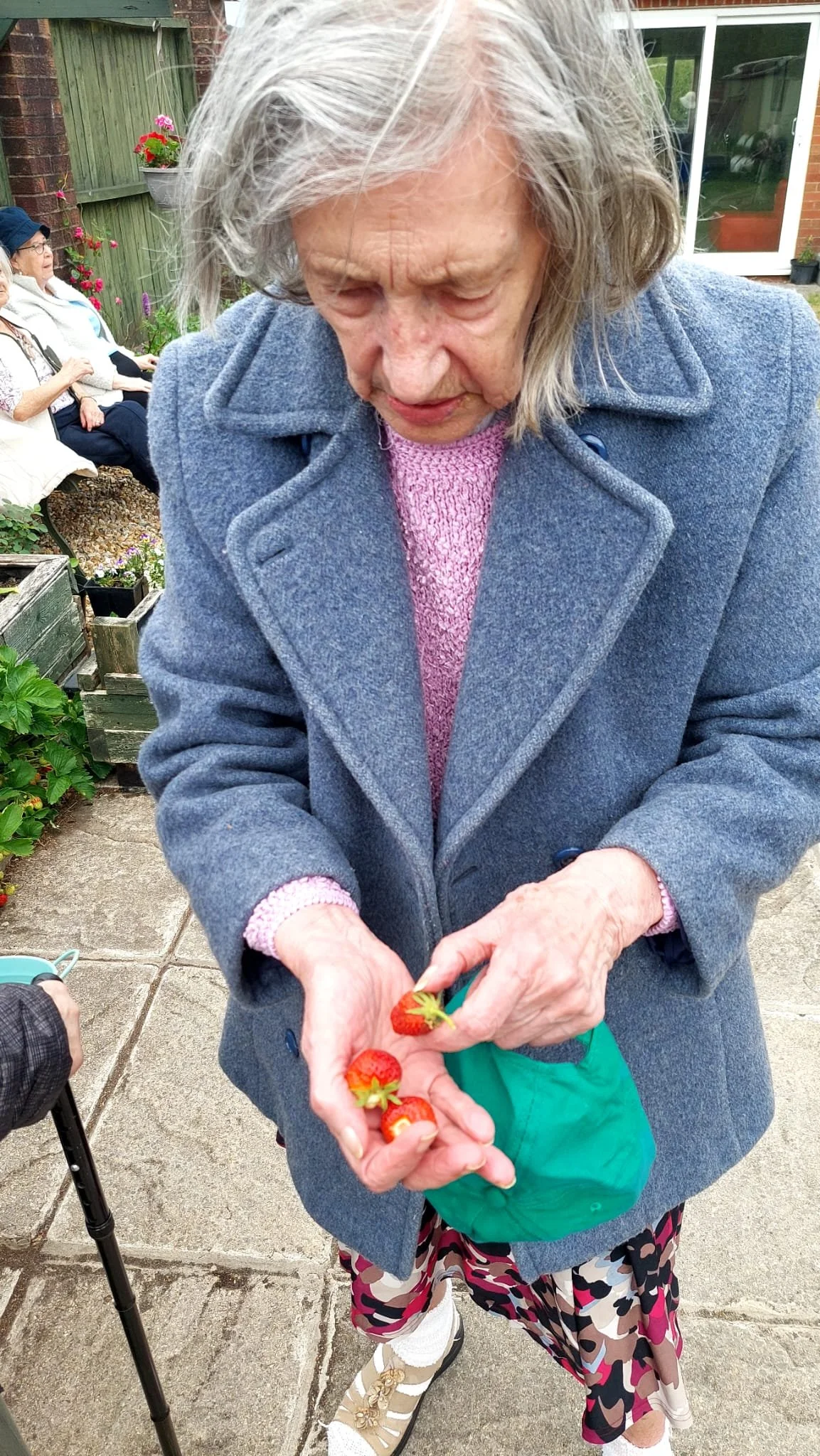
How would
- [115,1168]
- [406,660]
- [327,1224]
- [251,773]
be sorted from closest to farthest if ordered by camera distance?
[406,660] → [251,773] → [327,1224] → [115,1168]

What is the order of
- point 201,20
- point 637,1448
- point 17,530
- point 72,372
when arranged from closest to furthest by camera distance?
point 637,1448
point 17,530
point 72,372
point 201,20

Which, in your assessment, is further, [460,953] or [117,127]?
[117,127]

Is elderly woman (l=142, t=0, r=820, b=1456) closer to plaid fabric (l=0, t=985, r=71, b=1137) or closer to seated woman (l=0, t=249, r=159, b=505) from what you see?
plaid fabric (l=0, t=985, r=71, b=1137)

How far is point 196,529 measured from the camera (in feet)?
4.32

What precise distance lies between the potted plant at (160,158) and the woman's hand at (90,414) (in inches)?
82.5

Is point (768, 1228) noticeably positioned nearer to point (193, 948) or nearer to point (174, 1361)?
point (174, 1361)

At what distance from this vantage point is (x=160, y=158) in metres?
7.40

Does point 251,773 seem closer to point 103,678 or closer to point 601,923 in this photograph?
point 601,923

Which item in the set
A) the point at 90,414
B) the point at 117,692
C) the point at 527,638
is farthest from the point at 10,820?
the point at 90,414

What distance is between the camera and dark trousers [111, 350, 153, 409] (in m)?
6.12

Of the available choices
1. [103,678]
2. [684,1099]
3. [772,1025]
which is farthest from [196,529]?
[103,678]

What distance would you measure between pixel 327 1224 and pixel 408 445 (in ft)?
3.62

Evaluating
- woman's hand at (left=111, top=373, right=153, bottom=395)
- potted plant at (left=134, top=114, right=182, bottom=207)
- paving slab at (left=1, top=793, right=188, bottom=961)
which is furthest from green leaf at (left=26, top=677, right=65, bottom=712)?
potted plant at (left=134, top=114, right=182, bottom=207)

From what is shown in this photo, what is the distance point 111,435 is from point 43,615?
85.5 inches
